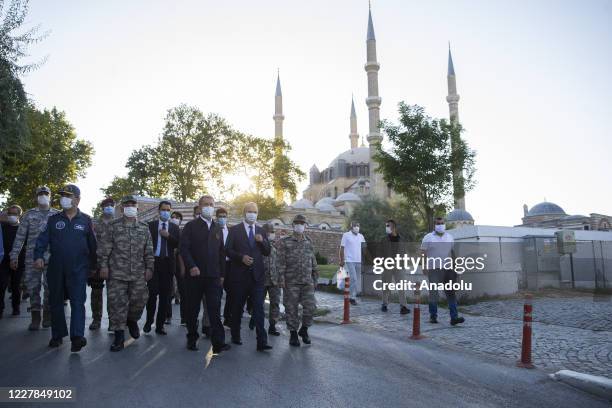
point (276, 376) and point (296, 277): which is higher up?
point (296, 277)

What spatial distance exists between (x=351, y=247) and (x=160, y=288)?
5.13 metres

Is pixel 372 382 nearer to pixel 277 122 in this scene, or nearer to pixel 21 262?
pixel 21 262

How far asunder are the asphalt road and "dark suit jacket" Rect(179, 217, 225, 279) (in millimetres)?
1034

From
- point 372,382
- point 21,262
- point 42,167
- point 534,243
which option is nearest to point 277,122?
point 42,167

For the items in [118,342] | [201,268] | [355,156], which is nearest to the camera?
[118,342]

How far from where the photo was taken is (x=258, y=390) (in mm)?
4535

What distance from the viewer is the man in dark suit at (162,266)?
774cm

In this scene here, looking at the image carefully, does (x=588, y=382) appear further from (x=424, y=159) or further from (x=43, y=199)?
(x=424, y=159)

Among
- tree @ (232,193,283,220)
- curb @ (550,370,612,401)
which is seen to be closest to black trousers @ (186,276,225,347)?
curb @ (550,370,612,401)

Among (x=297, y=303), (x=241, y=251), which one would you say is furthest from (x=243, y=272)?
(x=297, y=303)

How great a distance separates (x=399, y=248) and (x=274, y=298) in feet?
12.9

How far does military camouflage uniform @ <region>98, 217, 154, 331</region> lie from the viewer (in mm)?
6449

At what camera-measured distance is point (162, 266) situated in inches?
317

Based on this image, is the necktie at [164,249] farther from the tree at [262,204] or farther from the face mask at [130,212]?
the tree at [262,204]
